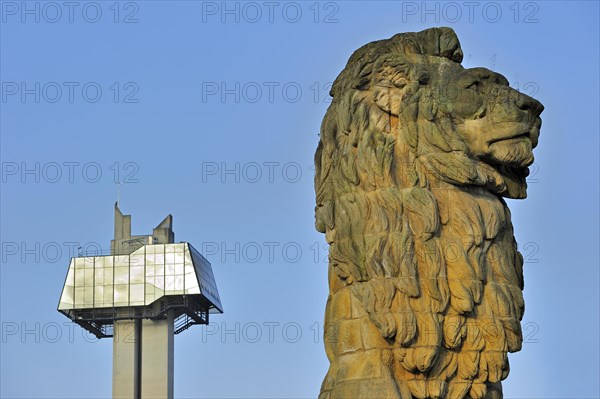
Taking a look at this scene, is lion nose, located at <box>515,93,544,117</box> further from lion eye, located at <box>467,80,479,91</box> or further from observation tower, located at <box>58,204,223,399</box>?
observation tower, located at <box>58,204,223,399</box>

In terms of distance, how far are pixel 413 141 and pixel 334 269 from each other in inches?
73.7

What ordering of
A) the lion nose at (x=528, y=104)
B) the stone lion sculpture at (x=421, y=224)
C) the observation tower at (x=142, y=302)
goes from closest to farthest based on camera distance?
the stone lion sculpture at (x=421, y=224) < the lion nose at (x=528, y=104) < the observation tower at (x=142, y=302)

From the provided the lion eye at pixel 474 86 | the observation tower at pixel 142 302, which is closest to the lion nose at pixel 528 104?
the lion eye at pixel 474 86

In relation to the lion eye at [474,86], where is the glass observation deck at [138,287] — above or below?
below

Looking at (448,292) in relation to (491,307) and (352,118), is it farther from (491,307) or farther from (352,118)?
(352,118)

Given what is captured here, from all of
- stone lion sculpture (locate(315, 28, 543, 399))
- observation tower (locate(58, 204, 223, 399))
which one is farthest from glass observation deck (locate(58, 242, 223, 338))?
stone lion sculpture (locate(315, 28, 543, 399))

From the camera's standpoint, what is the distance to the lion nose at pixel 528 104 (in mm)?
16266

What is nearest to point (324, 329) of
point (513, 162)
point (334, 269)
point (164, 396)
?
point (334, 269)

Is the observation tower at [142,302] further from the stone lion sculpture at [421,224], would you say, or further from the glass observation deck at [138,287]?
the stone lion sculpture at [421,224]

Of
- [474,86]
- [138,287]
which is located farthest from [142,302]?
[474,86]

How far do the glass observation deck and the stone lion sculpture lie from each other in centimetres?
10451

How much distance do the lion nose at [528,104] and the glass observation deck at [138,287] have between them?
343ft

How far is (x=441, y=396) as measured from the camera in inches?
610

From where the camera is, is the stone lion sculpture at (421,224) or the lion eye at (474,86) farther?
the lion eye at (474,86)
